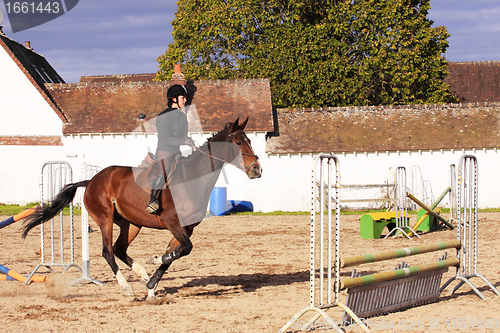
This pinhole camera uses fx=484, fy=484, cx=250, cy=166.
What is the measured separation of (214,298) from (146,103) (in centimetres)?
2201

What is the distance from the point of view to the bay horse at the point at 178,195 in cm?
706

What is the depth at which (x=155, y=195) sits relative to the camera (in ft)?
23.0

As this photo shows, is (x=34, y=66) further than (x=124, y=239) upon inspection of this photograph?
Yes

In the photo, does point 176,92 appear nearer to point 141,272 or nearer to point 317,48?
point 141,272

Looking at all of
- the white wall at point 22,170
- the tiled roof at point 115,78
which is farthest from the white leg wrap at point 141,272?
the tiled roof at point 115,78

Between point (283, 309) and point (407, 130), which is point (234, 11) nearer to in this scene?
point (407, 130)

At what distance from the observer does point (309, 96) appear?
3064cm

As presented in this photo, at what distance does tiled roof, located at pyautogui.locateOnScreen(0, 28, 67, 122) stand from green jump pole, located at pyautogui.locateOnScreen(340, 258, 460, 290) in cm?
2421

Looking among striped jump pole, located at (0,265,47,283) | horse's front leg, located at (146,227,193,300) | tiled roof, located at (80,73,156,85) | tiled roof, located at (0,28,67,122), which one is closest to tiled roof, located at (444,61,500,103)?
tiled roof, located at (80,73,156,85)

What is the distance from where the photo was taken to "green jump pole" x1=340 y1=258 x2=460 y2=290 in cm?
552

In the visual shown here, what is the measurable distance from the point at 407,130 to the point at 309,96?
21.7 feet

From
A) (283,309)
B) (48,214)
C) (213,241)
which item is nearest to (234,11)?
(213,241)

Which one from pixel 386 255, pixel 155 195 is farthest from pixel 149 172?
pixel 386 255

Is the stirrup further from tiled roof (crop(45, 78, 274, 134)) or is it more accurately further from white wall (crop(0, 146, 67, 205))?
white wall (crop(0, 146, 67, 205))
